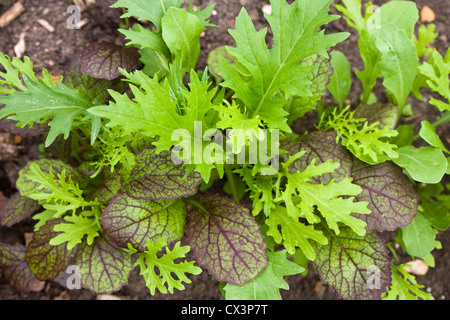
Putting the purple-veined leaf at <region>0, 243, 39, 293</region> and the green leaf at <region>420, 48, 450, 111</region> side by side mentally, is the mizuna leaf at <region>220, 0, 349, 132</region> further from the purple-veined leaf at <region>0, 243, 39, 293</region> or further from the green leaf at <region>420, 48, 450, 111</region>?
the purple-veined leaf at <region>0, 243, 39, 293</region>

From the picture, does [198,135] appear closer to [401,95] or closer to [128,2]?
[128,2]

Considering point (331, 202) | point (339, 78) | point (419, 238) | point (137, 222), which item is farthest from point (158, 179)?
point (419, 238)

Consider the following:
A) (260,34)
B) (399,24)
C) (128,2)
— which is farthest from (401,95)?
(128,2)

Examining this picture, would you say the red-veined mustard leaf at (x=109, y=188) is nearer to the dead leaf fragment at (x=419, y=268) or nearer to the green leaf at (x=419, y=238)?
the green leaf at (x=419, y=238)

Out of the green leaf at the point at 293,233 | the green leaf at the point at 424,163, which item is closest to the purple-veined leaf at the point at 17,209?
the green leaf at the point at 293,233

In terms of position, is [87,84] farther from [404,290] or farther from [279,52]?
[404,290]
